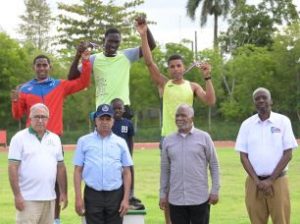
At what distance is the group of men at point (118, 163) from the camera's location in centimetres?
714

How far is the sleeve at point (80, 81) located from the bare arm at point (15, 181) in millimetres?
1519

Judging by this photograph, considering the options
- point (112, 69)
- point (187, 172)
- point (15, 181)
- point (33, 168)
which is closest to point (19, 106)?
point (112, 69)

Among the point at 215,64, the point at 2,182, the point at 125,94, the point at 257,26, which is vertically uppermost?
the point at 257,26

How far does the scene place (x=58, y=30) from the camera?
5553cm

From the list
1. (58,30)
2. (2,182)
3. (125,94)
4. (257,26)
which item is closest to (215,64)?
(257,26)

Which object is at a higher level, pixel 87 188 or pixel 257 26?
pixel 257 26

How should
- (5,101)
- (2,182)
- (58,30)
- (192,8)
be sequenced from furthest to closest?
1. (192,8)
2. (58,30)
3. (5,101)
4. (2,182)

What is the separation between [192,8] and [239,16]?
21.3 ft

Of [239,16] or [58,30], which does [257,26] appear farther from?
[58,30]

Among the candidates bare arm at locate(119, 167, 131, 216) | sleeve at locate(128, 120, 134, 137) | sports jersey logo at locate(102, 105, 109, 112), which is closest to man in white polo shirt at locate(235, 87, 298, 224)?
sleeve at locate(128, 120, 134, 137)

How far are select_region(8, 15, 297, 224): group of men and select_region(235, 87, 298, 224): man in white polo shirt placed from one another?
0.01 meters

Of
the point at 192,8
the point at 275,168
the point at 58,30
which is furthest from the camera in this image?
the point at 192,8

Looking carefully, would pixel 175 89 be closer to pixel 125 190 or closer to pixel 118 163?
pixel 118 163

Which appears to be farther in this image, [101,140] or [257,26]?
[257,26]
